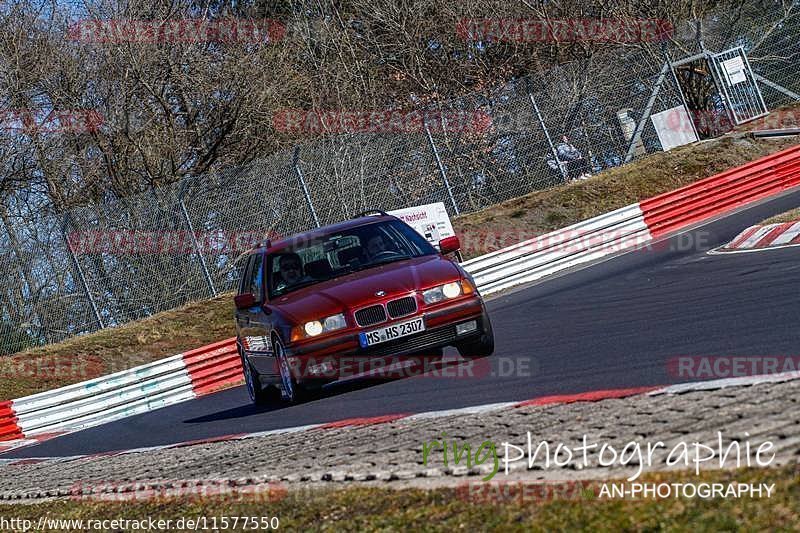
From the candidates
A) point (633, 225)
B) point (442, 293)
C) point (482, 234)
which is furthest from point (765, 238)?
point (482, 234)

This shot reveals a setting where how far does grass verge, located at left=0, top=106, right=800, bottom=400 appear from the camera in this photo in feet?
71.4

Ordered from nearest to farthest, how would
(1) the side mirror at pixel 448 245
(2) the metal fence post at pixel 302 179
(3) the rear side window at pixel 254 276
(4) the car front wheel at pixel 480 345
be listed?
(4) the car front wheel at pixel 480 345, (1) the side mirror at pixel 448 245, (3) the rear side window at pixel 254 276, (2) the metal fence post at pixel 302 179

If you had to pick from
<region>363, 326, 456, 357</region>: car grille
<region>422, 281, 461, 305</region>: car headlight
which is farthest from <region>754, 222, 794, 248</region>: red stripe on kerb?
<region>363, 326, 456, 357</region>: car grille

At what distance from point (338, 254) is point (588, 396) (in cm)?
438

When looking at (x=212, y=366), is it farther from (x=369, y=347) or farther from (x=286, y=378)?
(x=369, y=347)

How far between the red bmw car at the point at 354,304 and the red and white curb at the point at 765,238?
514 cm

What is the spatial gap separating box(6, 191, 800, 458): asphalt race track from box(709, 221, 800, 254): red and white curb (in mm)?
340

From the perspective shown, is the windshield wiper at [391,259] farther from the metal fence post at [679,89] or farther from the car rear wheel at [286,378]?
the metal fence post at [679,89]

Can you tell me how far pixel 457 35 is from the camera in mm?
31891

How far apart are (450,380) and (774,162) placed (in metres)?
13.4

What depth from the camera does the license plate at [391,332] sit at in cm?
963

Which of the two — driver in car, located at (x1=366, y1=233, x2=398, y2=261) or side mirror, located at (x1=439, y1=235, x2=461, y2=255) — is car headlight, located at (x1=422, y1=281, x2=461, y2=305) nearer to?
side mirror, located at (x1=439, y1=235, x2=461, y2=255)

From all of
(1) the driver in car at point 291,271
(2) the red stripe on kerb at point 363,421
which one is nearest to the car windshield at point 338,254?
(1) the driver in car at point 291,271

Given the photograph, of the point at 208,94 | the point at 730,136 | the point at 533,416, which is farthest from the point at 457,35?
the point at 533,416
